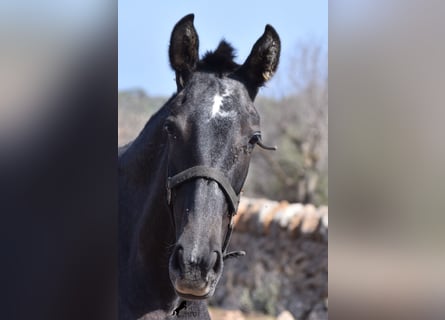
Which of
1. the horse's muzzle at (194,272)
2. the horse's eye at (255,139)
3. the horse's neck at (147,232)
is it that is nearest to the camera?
the horse's muzzle at (194,272)

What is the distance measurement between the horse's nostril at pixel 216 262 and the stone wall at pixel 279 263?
550 cm

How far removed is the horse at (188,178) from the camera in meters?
1.94

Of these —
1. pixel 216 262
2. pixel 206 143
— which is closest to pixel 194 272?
pixel 216 262

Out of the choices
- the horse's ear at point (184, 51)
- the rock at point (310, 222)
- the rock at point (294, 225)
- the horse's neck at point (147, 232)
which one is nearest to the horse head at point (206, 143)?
the horse's ear at point (184, 51)

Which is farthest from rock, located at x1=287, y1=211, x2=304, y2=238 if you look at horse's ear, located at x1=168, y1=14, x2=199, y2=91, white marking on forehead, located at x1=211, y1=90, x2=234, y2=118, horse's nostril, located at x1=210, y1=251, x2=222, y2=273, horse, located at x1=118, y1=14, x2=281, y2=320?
horse's nostril, located at x1=210, y1=251, x2=222, y2=273

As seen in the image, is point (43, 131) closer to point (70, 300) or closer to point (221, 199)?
point (70, 300)

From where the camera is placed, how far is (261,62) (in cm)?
237

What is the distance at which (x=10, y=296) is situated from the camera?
33.9 inches

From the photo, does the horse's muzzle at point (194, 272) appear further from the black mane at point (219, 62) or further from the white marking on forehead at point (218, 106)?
the black mane at point (219, 62)

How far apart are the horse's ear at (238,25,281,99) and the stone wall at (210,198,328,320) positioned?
5152 mm

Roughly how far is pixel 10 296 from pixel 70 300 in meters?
0.09

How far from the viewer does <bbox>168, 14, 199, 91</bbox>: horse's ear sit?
2312 millimetres

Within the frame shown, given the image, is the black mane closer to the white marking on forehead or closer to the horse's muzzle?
the white marking on forehead

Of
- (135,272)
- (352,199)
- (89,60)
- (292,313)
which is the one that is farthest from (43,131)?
(292,313)
